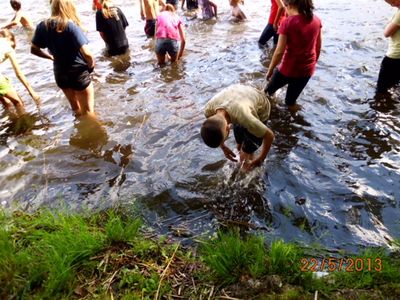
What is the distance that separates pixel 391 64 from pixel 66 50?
4.81 metres

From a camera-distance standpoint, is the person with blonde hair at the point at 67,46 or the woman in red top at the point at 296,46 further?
the person with blonde hair at the point at 67,46

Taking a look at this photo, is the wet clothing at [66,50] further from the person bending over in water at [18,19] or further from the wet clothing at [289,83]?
the person bending over in water at [18,19]

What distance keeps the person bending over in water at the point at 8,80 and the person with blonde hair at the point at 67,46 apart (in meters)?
1.18

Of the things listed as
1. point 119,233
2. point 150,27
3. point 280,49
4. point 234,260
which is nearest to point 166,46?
point 150,27

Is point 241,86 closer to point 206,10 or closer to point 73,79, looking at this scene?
point 73,79

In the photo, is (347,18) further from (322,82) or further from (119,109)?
(119,109)

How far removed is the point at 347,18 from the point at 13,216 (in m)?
10.4

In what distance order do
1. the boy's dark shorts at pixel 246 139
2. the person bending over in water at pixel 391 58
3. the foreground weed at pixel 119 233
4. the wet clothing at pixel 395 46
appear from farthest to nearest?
the wet clothing at pixel 395 46
the person bending over in water at pixel 391 58
the boy's dark shorts at pixel 246 139
the foreground weed at pixel 119 233

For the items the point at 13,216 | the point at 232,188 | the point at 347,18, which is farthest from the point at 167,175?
the point at 347,18

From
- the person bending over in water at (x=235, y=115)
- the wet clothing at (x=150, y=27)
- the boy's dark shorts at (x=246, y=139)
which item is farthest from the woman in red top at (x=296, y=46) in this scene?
the wet clothing at (x=150, y=27)

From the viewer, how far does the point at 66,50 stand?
4.52 metres

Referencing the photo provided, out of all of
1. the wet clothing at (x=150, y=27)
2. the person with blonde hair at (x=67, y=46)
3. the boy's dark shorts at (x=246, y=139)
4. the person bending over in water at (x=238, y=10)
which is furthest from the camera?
the person bending over in water at (x=238, y=10)

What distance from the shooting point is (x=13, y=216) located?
11.3 ft

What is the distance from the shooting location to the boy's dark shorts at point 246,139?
12.4ft
